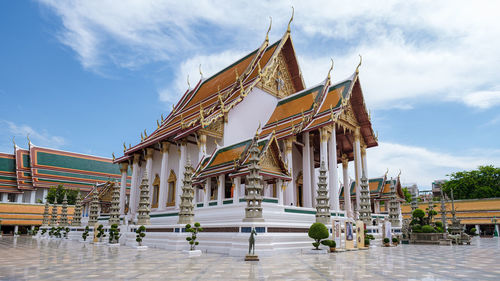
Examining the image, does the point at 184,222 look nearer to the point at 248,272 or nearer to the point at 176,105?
the point at 248,272

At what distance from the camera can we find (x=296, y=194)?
20.5 metres

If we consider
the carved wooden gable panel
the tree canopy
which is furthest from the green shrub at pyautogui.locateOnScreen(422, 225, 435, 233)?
the tree canopy

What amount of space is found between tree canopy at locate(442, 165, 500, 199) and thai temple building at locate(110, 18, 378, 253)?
1106 inches

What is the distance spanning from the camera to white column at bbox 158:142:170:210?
2066 centimetres

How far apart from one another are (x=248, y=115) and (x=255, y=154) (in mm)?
9137

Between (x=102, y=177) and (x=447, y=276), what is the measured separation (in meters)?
43.9

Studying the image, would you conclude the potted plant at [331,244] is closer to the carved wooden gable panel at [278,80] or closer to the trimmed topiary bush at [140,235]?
the trimmed topiary bush at [140,235]

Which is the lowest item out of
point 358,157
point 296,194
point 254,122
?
point 296,194

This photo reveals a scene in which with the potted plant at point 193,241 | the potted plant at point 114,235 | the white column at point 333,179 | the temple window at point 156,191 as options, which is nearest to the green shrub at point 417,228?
the white column at point 333,179

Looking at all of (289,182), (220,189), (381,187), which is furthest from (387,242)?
(381,187)

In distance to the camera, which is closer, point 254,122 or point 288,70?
point 254,122

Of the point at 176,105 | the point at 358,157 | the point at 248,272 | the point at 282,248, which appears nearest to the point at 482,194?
the point at 358,157

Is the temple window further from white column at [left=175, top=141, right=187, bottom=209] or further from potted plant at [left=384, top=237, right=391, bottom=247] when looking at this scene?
potted plant at [left=384, top=237, right=391, bottom=247]

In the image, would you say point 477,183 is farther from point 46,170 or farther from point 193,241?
point 46,170
